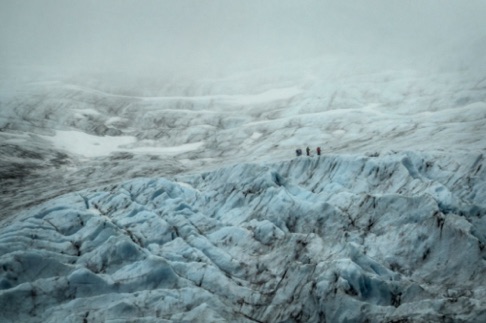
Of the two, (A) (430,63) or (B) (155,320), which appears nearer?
(B) (155,320)

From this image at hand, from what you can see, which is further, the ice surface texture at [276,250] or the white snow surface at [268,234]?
the white snow surface at [268,234]

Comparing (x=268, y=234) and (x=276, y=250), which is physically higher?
(x=268, y=234)

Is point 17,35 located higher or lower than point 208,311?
higher

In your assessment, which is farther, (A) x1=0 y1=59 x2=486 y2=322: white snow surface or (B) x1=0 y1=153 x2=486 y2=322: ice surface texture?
(A) x1=0 y1=59 x2=486 y2=322: white snow surface

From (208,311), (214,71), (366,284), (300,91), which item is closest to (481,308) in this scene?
(366,284)

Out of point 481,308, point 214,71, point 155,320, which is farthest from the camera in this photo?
point 214,71

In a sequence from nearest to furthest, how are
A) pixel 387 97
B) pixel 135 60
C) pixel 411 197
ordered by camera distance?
pixel 411 197
pixel 387 97
pixel 135 60

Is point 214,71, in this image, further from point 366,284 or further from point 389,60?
point 366,284

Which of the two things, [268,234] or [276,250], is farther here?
[268,234]
